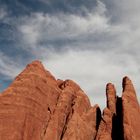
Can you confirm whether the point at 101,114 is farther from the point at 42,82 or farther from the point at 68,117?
the point at 42,82

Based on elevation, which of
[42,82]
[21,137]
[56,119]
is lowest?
[21,137]

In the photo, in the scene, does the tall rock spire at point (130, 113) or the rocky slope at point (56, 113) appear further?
the rocky slope at point (56, 113)

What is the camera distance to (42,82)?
83688 mm

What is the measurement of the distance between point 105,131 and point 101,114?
940 cm

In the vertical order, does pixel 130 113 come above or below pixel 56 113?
below

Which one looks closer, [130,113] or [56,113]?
[130,113]

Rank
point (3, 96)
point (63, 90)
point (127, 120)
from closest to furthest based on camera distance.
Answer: point (127, 120) < point (3, 96) < point (63, 90)

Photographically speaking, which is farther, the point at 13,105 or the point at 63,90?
the point at 63,90

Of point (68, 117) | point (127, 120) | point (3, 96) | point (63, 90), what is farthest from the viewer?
point (63, 90)

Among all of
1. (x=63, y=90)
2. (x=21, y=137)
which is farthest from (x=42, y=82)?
(x=21, y=137)

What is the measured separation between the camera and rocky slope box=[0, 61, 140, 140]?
74.0m

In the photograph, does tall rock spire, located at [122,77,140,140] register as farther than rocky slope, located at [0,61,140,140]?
No

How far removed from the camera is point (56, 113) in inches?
3265

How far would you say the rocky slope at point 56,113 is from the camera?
243 feet
